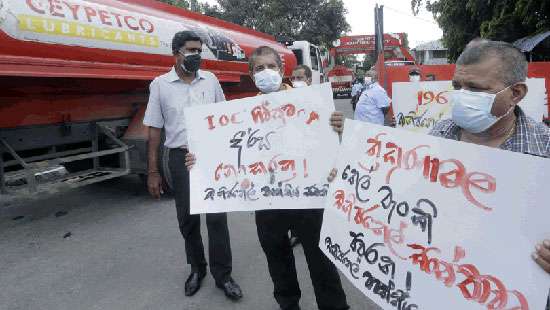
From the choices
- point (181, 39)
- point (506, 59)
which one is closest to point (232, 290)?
point (181, 39)

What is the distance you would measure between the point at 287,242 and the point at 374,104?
4224mm

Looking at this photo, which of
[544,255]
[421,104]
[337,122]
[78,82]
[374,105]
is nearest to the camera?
[544,255]

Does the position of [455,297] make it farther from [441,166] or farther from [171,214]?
[171,214]

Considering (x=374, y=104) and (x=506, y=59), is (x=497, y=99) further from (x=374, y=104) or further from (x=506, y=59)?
(x=374, y=104)

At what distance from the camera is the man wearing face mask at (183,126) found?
9.30 ft

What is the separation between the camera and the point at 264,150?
2.17 meters

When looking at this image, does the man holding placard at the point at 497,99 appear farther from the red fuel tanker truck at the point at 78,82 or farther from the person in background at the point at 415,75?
the person in background at the point at 415,75

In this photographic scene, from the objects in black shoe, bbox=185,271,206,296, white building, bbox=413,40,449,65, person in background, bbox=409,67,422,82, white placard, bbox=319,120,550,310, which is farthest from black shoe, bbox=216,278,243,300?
white building, bbox=413,40,449,65

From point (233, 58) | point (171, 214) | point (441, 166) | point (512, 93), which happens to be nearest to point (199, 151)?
point (441, 166)

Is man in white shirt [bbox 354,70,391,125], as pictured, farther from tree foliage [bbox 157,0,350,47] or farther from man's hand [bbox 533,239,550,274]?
tree foliage [bbox 157,0,350,47]

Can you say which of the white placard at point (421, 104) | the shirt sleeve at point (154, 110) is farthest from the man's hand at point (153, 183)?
the white placard at point (421, 104)

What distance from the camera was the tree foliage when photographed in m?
27.4

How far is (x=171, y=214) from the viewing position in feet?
15.8

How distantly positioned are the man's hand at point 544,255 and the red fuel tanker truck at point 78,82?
11.7 feet
